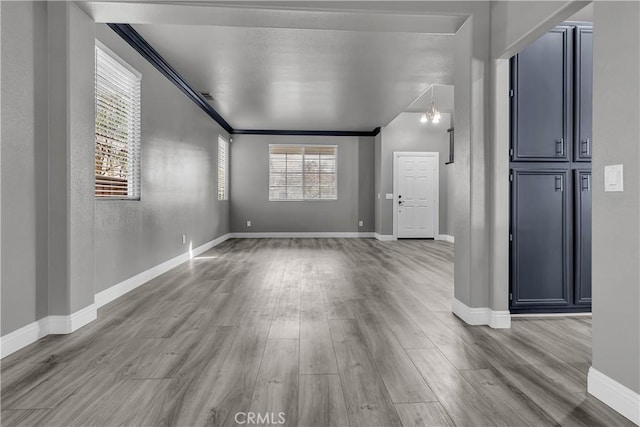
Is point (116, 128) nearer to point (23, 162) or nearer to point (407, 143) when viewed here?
point (23, 162)

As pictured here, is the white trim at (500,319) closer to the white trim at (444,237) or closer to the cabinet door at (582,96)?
the cabinet door at (582,96)

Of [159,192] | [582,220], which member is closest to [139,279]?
[159,192]

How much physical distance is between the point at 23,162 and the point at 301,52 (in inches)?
118

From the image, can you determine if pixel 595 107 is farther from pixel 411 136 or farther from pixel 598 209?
pixel 411 136

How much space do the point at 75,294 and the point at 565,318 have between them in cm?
374

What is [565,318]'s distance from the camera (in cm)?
286

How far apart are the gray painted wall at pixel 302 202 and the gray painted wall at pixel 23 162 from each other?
6.39 meters

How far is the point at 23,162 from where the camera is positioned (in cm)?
227

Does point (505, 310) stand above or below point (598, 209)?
below

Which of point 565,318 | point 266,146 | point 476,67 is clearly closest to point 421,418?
point 565,318

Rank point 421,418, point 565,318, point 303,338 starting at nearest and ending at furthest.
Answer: point 421,418, point 303,338, point 565,318

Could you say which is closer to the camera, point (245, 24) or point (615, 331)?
point (615, 331)

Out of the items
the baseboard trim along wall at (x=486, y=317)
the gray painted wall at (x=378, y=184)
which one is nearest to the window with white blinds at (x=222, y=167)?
the gray painted wall at (x=378, y=184)

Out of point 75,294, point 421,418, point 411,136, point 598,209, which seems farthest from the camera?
point 411,136
